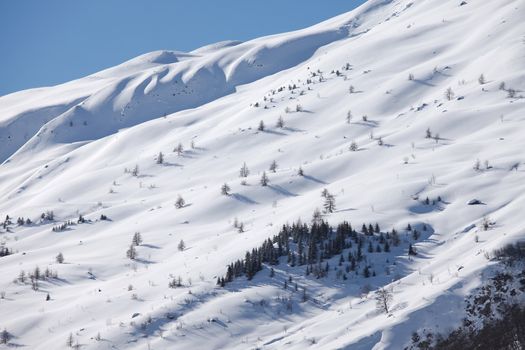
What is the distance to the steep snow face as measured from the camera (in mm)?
45250

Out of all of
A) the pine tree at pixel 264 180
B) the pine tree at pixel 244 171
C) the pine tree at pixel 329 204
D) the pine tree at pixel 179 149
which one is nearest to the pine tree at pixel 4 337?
the pine tree at pixel 329 204

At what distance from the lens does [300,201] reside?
76688 millimetres

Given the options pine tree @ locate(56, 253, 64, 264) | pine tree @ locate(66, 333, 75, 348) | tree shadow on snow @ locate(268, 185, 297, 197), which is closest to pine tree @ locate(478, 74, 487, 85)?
tree shadow on snow @ locate(268, 185, 297, 197)

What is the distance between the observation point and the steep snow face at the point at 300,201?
45.2 metres

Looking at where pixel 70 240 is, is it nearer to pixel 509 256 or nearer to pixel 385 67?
pixel 509 256

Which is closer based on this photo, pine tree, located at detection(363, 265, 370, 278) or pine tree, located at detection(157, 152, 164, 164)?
pine tree, located at detection(363, 265, 370, 278)

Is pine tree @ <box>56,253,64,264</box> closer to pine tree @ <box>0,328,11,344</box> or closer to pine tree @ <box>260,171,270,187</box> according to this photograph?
pine tree @ <box>0,328,11,344</box>

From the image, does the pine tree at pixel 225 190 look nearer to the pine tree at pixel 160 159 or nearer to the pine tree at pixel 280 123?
the pine tree at pixel 280 123

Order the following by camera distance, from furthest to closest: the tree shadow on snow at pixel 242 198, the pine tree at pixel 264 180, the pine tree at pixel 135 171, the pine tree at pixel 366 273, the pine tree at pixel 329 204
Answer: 1. the pine tree at pixel 135 171
2. the pine tree at pixel 264 180
3. the tree shadow on snow at pixel 242 198
4. the pine tree at pixel 329 204
5. the pine tree at pixel 366 273

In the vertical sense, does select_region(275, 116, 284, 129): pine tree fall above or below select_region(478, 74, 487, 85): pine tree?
below

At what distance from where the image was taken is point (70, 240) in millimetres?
86812

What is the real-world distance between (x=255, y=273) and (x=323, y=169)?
40.0 m

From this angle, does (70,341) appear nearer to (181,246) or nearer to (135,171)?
(181,246)

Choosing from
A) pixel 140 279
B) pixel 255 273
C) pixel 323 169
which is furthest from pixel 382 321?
pixel 323 169
